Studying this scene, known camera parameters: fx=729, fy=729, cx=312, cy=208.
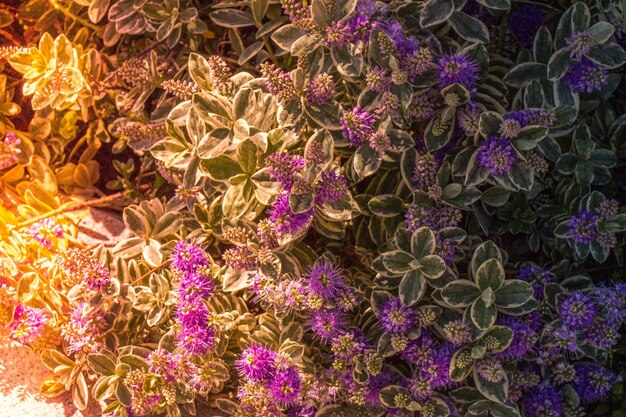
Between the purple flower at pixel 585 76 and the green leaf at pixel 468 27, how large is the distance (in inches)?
8.9

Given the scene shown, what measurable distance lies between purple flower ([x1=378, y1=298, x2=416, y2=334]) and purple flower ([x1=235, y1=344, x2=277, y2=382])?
0.27 metres

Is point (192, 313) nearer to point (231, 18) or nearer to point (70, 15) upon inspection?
point (231, 18)

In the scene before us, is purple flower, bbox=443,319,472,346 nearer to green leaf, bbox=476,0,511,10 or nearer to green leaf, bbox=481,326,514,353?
green leaf, bbox=481,326,514,353

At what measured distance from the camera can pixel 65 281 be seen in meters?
1.91

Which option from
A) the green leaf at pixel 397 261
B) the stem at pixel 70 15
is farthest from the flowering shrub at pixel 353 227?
the stem at pixel 70 15

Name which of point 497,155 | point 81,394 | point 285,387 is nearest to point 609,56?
point 497,155

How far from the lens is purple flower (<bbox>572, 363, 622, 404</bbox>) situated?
1.83m

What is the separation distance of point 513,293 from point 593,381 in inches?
14.5

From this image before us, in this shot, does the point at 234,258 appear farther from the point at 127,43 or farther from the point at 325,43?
the point at 127,43

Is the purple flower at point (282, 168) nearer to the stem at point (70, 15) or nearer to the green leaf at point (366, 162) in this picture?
the green leaf at point (366, 162)

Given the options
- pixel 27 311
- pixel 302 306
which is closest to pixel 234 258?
pixel 302 306

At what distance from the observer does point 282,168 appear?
1.59m

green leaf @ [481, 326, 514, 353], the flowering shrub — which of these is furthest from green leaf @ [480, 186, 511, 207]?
green leaf @ [481, 326, 514, 353]

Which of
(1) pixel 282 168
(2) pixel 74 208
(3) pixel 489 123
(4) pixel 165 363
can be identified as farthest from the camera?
(2) pixel 74 208
